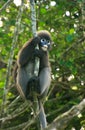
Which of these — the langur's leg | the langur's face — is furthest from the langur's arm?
the langur's leg

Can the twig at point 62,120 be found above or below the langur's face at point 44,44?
above

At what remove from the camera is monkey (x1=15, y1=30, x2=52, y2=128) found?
654cm

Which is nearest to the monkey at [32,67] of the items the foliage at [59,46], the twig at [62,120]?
the foliage at [59,46]

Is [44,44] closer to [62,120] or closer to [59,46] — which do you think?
[59,46]

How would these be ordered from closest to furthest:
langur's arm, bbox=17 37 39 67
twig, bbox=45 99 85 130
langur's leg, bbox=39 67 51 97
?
1. twig, bbox=45 99 85 130
2. langur's arm, bbox=17 37 39 67
3. langur's leg, bbox=39 67 51 97

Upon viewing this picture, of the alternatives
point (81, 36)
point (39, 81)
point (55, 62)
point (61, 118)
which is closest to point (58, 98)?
point (55, 62)

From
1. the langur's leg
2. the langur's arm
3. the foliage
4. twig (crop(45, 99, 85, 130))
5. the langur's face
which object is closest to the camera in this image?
twig (crop(45, 99, 85, 130))

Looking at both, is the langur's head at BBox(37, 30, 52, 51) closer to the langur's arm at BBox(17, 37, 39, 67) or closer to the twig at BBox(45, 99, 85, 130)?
the langur's arm at BBox(17, 37, 39, 67)

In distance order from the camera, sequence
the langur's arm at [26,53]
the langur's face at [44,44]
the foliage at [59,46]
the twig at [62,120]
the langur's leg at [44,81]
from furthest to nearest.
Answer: the foliage at [59,46] → the langur's leg at [44,81] → the langur's arm at [26,53] → the langur's face at [44,44] → the twig at [62,120]

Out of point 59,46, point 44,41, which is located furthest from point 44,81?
point 59,46

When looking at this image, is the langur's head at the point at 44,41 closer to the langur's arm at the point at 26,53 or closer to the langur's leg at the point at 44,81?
the langur's arm at the point at 26,53

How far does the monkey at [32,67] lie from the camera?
6539 mm

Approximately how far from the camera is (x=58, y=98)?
8523 mm

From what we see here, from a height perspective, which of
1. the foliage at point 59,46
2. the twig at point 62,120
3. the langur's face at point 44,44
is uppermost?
the twig at point 62,120
